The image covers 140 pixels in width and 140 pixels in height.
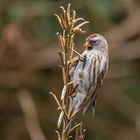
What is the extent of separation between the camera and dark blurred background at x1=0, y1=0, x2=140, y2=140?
5.97 meters

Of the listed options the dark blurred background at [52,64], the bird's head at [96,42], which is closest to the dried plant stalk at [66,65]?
the bird's head at [96,42]

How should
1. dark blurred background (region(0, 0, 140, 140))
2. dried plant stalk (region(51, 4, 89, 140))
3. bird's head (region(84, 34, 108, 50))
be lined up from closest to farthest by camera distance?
1. dried plant stalk (region(51, 4, 89, 140))
2. bird's head (region(84, 34, 108, 50))
3. dark blurred background (region(0, 0, 140, 140))

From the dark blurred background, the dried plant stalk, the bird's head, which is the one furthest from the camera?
the dark blurred background

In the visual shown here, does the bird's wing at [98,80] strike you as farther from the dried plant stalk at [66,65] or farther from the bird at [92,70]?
the dried plant stalk at [66,65]

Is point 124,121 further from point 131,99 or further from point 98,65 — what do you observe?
point 98,65

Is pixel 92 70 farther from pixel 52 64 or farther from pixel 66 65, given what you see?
pixel 52 64

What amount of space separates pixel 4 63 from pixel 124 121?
157 centimetres

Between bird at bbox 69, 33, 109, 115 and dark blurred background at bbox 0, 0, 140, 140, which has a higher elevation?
bird at bbox 69, 33, 109, 115

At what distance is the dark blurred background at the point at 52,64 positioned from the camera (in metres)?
5.97

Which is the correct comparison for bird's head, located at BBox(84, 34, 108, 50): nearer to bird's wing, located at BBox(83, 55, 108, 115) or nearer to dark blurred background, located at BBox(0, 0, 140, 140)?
bird's wing, located at BBox(83, 55, 108, 115)

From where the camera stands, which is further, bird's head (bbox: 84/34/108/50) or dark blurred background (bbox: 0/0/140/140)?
dark blurred background (bbox: 0/0/140/140)

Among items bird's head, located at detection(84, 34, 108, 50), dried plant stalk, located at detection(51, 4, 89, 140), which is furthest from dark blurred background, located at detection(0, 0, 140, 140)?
dried plant stalk, located at detection(51, 4, 89, 140)

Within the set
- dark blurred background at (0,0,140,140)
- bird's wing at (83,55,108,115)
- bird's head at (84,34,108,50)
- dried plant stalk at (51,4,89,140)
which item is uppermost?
dried plant stalk at (51,4,89,140)

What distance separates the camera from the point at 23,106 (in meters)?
6.27
